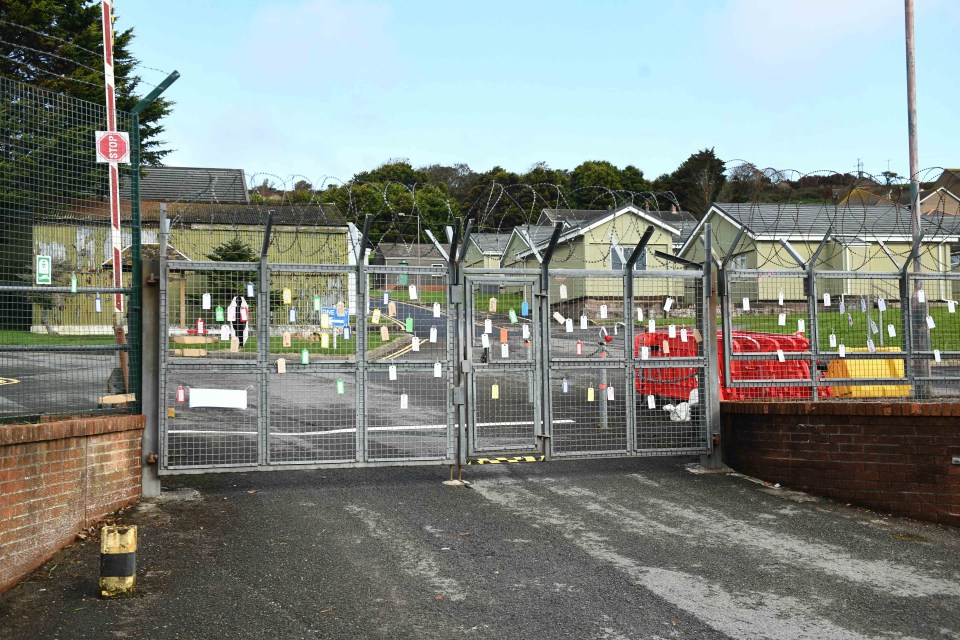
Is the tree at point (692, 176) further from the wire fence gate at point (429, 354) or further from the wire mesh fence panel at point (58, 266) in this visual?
the wire mesh fence panel at point (58, 266)

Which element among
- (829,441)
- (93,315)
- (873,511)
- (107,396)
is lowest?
(873,511)

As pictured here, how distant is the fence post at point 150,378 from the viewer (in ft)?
24.7

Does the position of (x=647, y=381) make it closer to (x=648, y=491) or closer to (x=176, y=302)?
(x=648, y=491)

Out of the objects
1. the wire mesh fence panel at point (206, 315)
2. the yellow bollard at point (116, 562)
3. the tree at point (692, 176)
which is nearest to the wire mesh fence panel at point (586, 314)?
the wire mesh fence panel at point (206, 315)

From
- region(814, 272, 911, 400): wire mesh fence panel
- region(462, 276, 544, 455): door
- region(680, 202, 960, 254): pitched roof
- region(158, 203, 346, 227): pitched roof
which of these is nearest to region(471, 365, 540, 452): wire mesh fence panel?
region(462, 276, 544, 455): door

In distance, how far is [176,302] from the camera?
782 cm

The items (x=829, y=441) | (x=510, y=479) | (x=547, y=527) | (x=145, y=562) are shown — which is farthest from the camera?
(x=510, y=479)

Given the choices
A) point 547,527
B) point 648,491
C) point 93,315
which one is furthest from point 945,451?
Result: point 93,315

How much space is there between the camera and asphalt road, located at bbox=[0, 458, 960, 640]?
16.0ft

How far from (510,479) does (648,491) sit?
146cm

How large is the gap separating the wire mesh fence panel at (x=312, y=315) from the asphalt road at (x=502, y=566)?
138 cm

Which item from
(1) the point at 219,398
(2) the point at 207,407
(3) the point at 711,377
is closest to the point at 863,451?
(3) the point at 711,377

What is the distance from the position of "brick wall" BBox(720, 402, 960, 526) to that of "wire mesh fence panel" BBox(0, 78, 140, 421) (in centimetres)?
650

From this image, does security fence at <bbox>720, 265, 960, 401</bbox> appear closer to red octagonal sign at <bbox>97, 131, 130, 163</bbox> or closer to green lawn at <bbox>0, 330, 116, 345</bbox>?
red octagonal sign at <bbox>97, 131, 130, 163</bbox>
